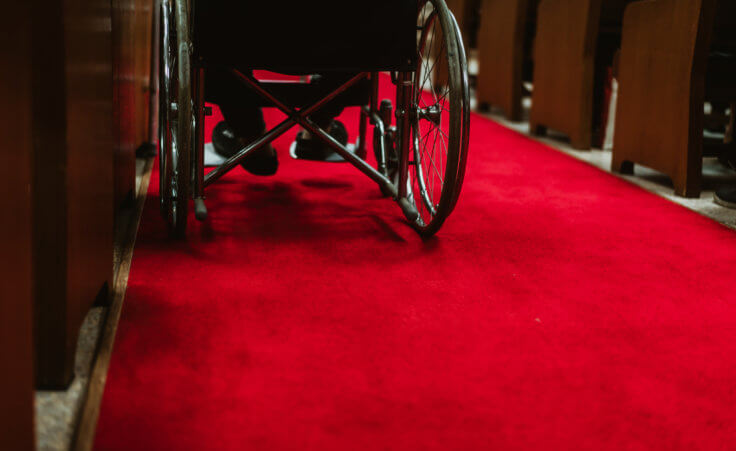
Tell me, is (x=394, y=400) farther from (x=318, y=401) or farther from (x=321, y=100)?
(x=321, y=100)

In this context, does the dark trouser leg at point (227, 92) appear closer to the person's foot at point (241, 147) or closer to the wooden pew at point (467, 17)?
the person's foot at point (241, 147)

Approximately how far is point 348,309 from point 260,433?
450 mm

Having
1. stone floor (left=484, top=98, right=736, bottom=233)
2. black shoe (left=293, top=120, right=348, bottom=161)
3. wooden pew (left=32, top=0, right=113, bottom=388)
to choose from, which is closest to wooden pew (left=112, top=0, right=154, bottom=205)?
black shoe (left=293, top=120, right=348, bottom=161)

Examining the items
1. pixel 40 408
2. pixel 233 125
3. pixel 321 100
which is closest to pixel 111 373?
pixel 40 408

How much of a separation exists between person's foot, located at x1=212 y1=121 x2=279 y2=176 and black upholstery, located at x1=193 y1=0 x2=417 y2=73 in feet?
1.32

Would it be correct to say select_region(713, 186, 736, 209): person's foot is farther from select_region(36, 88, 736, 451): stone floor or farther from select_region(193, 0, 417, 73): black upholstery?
select_region(193, 0, 417, 73): black upholstery

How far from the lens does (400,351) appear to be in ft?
3.97

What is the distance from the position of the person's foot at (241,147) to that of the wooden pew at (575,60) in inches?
57.5

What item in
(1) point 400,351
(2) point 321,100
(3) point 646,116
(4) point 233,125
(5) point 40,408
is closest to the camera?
(5) point 40,408

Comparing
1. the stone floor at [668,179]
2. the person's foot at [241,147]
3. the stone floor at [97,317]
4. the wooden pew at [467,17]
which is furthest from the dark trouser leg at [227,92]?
the wooden pew at [467,17]

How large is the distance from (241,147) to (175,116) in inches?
22.9

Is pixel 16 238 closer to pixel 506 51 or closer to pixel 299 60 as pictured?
pixel 299 60

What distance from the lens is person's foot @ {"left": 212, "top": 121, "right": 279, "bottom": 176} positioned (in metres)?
2.24

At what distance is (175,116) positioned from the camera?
64.0 inches
